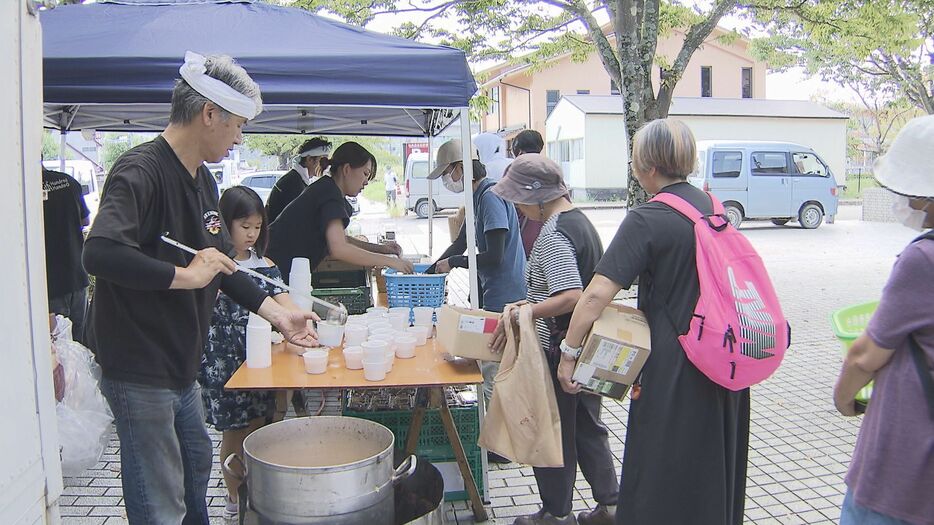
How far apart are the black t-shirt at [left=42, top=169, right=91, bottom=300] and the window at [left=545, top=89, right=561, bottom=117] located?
96.1ft

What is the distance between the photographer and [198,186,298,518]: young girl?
10.7 ft

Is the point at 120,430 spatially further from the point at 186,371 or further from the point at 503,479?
the point at 503,479

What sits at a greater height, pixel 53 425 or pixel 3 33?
pixel 3 33

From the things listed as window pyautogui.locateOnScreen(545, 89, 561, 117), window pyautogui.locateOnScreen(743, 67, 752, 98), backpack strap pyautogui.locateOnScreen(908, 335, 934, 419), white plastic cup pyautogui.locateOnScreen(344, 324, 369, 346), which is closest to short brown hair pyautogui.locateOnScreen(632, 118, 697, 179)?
backpack strap pyautogui.locateOnScreen(908, 335, 934, 419)

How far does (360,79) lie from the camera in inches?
128

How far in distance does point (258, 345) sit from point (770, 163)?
1670 cm

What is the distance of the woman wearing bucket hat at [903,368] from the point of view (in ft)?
5.31

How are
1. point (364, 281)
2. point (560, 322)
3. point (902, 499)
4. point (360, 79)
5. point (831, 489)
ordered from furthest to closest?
→ point (364, 281) → point (831, 489) → point (360, 79) → point (560, 322) → point (902, 499)

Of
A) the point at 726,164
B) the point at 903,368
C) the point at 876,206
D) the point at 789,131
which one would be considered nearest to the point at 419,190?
the point at 726,164

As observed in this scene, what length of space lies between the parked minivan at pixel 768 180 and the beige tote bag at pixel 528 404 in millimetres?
15237

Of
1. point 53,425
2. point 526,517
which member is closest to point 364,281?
point 526,517

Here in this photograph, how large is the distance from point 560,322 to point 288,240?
191 cm

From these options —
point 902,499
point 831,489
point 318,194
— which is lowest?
point 831,489

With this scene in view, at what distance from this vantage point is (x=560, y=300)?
2842 millimetres
